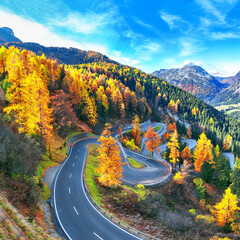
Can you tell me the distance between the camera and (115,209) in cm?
1914

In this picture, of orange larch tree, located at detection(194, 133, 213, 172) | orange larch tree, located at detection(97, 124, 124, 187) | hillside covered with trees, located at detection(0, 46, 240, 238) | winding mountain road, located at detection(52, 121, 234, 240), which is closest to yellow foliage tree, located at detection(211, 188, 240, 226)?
hillside covered with trees, located at detection(0, 46, 240, 238)

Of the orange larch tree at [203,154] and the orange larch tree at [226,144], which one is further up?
the orange larch tree at [226,144]

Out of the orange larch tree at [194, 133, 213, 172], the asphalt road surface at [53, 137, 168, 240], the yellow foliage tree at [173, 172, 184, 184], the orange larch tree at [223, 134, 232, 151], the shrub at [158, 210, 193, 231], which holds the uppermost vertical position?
the orange larch tree at [223, 134, 232, 151]

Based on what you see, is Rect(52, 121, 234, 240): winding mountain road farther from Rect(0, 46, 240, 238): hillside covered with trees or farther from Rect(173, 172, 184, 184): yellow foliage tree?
Rect(0, 46, 240, 238): hillside covered with trees

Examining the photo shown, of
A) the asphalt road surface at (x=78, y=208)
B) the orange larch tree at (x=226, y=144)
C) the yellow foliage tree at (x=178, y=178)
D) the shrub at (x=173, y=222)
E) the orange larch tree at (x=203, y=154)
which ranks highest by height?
the orange larch tree at (x=226, y=144)

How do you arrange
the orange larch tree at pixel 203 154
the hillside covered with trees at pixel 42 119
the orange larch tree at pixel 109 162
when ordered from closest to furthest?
the hillside covered with trees at pixel 42 119
the orange larch tree at pixel 109 162
the orange larch tree at pixel 203 154

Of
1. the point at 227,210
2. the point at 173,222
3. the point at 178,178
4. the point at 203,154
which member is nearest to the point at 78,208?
the point at 173,222

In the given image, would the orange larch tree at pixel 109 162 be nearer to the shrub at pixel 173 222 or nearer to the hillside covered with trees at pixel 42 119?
the shrub at pixel 173 222

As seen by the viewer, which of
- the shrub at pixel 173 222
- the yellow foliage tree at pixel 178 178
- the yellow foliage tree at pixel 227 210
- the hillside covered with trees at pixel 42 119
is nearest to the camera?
the hillside covered with trees at pixel 42 119

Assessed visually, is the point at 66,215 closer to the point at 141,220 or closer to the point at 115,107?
the point at 141,220

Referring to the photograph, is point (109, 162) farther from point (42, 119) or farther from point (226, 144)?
point (226, 144)

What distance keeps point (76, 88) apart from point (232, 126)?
616 ft

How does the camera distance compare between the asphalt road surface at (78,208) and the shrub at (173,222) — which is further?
the shrub at (173,222)

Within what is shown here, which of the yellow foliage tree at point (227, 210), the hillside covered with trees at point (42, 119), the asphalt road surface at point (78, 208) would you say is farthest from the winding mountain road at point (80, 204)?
the yellow foliage tree at point (227, 210)
